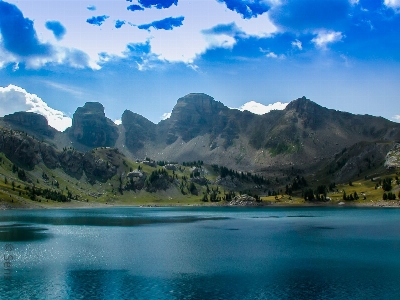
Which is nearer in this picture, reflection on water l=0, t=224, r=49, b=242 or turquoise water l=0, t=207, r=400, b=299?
turquoise water l=0, t=207, r=400, b=299

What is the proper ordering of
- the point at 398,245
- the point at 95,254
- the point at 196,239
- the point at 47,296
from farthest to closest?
the point at 196,239
the point at 398,245
the point at 95,254
the point at 47,296

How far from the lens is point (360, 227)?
13588 cm

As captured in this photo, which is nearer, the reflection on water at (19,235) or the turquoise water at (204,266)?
the turquoise water at (204,266)

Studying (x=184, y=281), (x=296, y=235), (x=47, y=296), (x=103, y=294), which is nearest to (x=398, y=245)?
(x=296, y=235)

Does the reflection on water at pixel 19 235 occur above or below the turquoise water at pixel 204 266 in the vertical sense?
below

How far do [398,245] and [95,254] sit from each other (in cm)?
7284

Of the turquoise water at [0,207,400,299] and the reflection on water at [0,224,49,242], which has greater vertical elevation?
the turquoise water at [0,207,400,299]

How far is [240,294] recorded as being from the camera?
53.1m

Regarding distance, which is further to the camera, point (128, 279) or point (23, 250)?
point (23, 250)

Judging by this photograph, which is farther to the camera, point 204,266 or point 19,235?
point 19,235

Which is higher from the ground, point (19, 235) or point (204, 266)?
point (204, 266)

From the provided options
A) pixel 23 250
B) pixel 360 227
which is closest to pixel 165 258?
pixel 23 250

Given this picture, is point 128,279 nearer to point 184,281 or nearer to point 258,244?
point 184,281

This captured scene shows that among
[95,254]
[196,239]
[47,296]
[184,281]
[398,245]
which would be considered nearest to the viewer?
[47,296]
